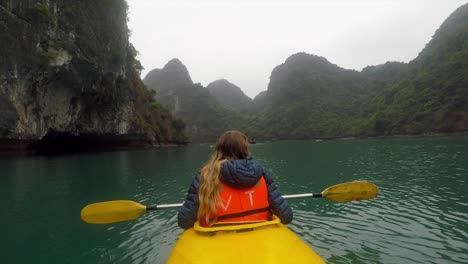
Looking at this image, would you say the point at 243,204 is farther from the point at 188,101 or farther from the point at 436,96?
the point at 188,101

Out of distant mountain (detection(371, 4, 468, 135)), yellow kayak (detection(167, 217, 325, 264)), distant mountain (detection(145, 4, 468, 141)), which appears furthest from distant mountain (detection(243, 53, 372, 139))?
yellow kayak (detection(167, 217, 325, 264))

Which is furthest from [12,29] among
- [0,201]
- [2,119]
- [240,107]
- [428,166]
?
[240,107]

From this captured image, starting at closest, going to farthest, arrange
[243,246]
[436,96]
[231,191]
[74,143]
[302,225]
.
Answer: [243,246]
[231,191]
[302,225]
[74,143]
[436,96]

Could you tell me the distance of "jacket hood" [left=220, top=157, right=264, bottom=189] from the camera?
9.52ft

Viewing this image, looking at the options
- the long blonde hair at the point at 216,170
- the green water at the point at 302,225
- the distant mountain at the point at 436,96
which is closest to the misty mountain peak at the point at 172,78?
the distant mountain at the point at 436,96

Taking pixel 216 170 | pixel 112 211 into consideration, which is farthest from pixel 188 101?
pixel 216 170

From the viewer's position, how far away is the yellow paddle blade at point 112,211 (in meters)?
4.73

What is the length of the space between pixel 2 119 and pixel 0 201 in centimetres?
1795

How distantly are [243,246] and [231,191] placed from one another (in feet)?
1.78

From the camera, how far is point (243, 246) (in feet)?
8.93

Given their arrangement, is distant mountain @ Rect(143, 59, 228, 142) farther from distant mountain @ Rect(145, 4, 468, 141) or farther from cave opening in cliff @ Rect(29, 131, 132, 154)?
cave opening in cliff @ Rect(29, 131, 132, 154)

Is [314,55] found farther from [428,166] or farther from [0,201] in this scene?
[0,201]

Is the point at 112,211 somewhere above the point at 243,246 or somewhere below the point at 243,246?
below

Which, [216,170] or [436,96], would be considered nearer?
[216,170]
